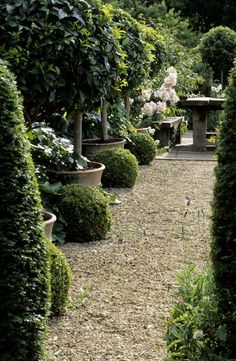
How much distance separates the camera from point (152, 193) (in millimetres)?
8023

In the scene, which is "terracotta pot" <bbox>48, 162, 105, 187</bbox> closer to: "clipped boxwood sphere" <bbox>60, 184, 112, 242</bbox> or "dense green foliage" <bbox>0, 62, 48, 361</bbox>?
"clipped boxwood sphere" <bbox>60, 184, 112, 242</bbox>

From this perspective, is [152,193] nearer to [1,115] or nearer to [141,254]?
[141,254]

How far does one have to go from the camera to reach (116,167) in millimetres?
7910

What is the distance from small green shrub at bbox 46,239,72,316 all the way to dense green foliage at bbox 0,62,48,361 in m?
0.97

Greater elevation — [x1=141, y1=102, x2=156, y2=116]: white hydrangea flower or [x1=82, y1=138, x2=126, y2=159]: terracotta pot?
[x1=141, y1=102, x2=156, y2=116]: white hydrangea flower

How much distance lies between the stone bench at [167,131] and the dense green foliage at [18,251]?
942 centimetres

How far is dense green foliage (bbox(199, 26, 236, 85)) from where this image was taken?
17875 millimetres

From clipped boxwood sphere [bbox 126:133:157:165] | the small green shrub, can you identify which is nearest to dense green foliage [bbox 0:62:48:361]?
the small green shrub

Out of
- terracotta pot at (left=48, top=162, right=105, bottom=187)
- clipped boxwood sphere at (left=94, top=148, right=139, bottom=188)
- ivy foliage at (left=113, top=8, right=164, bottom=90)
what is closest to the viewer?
terracotta pot at (left=48, top=162, right=105, bottom=187)

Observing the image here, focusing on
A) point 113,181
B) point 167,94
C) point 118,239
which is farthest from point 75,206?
point 167,94

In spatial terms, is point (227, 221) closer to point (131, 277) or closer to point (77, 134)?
point (131, 277)

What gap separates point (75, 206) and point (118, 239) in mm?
475

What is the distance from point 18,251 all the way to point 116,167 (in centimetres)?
520

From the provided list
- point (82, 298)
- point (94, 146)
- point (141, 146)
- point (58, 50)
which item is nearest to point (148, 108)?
point (141, 146)
